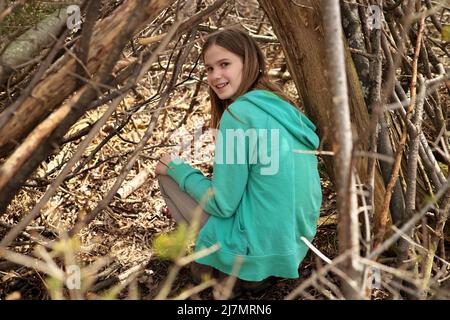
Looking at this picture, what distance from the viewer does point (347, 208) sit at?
5.25 ft

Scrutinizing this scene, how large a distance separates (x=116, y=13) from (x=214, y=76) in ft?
2.55

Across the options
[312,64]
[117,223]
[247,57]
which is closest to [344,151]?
[312,64]

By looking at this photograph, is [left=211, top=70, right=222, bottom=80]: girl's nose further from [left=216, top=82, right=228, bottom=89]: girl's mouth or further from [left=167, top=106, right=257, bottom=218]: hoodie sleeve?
[left=167, top=106, right=257, bottom=218]: hoodie sleeve

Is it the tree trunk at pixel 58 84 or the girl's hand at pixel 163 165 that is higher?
the tree trunk at pixel 58 84

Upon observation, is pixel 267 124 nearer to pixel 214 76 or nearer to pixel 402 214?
pixel 214 76

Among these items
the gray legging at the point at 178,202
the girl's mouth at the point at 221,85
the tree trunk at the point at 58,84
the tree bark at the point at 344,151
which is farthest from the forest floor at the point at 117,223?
the tree bark at the point at 344,151

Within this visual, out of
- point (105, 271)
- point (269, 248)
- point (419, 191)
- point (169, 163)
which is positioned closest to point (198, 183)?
point (169, 163)

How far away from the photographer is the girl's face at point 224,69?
271 cm

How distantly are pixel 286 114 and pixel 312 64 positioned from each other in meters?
0.26

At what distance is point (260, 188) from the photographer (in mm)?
2584

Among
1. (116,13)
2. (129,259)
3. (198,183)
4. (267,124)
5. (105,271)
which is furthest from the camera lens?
(129,259)

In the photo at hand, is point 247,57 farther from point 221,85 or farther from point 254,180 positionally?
point 254,180

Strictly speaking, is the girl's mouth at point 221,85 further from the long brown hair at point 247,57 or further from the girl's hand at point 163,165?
the girl's hand at point 163,165
